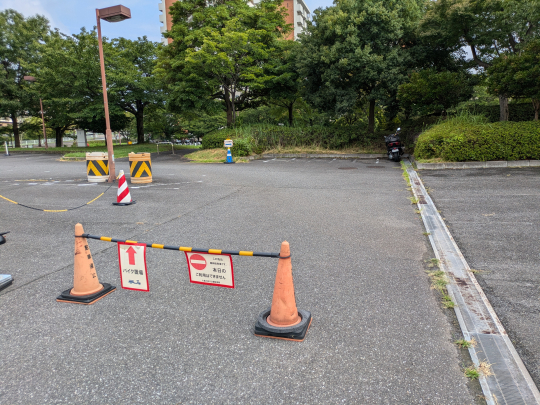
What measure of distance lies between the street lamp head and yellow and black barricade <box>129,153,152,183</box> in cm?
417

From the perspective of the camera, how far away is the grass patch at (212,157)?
65.8 feet

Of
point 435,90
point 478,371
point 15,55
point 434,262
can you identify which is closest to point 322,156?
point 435,90

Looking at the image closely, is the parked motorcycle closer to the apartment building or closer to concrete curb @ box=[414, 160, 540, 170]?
concrete curb @ box=[414, 160, 540, 170]

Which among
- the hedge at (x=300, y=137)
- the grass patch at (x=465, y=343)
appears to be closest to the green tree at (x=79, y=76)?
the hedge at (x=300, y=137)

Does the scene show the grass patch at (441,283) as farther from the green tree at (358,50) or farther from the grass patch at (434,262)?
the green tree at (358,50)

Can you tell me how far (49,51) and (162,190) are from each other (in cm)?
2639

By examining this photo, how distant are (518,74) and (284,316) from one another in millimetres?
14460

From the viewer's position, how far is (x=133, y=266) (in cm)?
369

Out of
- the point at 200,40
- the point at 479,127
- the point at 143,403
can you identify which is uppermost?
the point at 200,40

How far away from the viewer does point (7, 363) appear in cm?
278

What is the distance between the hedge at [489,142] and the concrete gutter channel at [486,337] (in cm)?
939

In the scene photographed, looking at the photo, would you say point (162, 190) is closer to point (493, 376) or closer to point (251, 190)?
point (251, 190)

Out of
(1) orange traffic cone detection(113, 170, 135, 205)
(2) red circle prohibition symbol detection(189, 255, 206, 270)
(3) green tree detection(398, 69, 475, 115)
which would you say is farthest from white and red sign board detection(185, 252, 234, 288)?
(3) green tree detection(398, 69, 475, 115)

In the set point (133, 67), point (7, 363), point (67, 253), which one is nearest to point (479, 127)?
point (67, 253)
